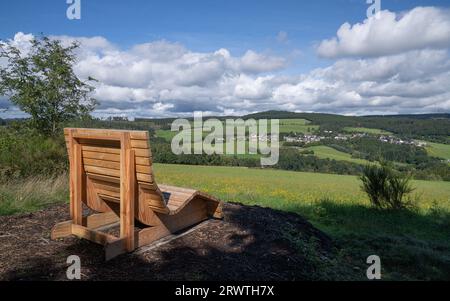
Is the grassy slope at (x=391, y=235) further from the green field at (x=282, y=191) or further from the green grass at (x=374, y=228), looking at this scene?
the green field at (x=282, y=191)

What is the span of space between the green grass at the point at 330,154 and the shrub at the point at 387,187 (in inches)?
1455

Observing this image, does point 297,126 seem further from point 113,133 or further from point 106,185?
point 113,133

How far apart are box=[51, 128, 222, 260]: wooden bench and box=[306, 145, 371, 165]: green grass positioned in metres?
44.1

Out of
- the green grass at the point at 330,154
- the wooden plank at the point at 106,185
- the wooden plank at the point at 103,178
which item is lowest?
the green grass at the point at 330,154

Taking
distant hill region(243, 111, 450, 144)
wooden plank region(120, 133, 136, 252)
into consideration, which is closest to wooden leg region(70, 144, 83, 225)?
wooden plank region(120, 133, 136, 252)

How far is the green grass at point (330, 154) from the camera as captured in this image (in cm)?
4781

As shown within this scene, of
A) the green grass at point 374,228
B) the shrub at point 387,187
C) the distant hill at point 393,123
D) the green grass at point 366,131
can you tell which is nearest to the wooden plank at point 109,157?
Result: the green grass at point 374,228

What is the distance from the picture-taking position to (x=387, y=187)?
34.3ft

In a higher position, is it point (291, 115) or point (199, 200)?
point (291, 115)

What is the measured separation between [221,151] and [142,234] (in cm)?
4333
